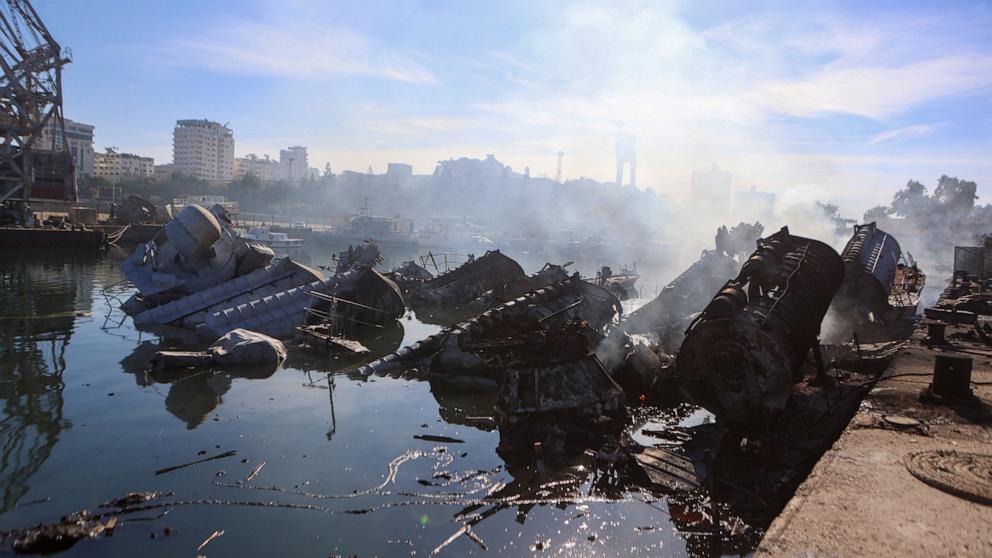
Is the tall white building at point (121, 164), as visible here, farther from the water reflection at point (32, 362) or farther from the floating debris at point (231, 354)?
the floating debris at point (231, 354)

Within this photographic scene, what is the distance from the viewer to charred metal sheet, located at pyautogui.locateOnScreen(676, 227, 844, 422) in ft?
36.0

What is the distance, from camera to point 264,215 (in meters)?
138

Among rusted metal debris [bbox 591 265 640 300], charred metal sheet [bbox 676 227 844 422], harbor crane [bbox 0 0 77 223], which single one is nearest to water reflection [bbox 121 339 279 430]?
charred metal sheet [bbox 676 227 844 422]

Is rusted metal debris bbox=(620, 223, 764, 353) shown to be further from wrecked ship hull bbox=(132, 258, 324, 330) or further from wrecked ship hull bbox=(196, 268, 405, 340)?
wrecked ship hull bbox=(132, 258, 324, 330)

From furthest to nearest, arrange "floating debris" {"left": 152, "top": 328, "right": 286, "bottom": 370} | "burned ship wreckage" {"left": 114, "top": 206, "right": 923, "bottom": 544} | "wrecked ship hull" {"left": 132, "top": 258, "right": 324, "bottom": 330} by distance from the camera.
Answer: "wrecked ship hull" {"left": 132, "top": 258, "right": 324, "bottom": 330} → "floating debris" {"left": 152, "top": 328, "right": 286, "bottom": 370} → "burned ship wreckage" {"left": 114, "top": 206, "right": 923, "bottom": 544}

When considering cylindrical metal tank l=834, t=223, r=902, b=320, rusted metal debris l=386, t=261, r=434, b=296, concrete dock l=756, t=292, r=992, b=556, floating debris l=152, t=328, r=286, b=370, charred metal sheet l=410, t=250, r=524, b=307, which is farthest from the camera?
rusted metal debris l=386, t=261, r=434, b=296

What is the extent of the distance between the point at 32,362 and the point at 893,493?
776 inches

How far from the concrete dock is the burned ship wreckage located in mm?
1356

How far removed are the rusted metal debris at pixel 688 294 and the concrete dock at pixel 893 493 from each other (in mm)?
8887

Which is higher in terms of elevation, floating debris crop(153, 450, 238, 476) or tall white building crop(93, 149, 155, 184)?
tall white building crop(93, 149, 155, 184)

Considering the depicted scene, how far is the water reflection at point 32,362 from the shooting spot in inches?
413

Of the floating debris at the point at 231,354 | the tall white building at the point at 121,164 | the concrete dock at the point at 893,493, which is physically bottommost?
the floating debris at the point at 231,354

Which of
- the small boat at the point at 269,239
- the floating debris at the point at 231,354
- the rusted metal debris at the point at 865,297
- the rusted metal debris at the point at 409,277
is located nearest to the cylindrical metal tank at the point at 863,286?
the rusted metal debris at the point at 865,297

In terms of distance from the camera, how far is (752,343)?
11.0m
